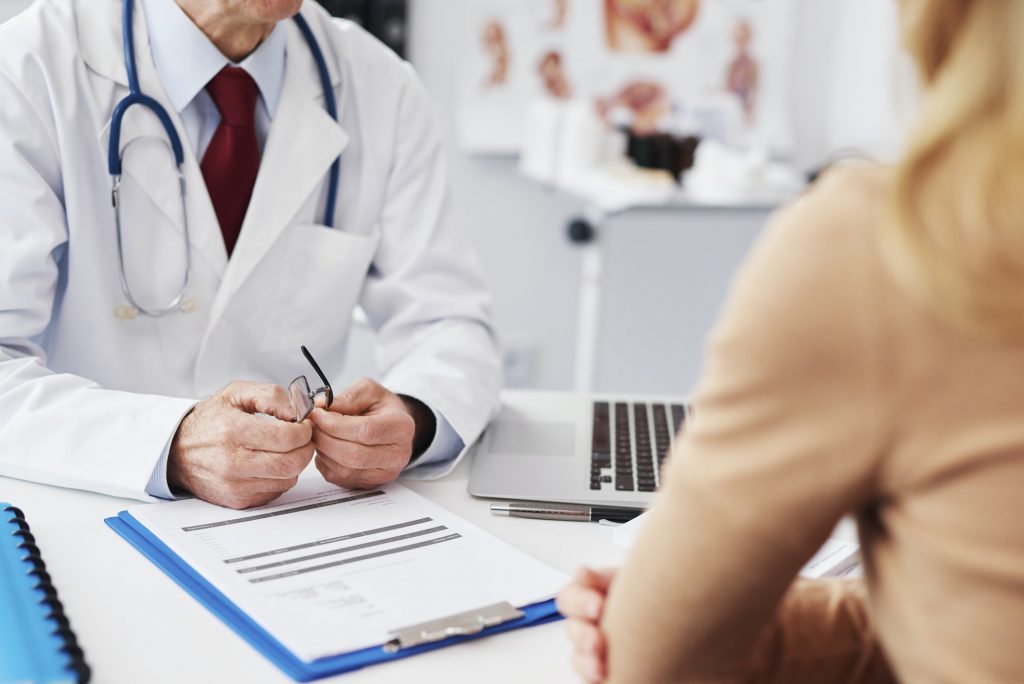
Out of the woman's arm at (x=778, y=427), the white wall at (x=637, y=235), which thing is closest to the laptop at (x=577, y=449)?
the woman's arm at (x=778, y=427)

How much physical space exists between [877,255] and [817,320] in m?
0.04

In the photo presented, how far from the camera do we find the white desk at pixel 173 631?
66cm

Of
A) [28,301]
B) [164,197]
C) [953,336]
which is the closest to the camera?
[953,336]

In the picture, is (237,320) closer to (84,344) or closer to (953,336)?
(84,344)

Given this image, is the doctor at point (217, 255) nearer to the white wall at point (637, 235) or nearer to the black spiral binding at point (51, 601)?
the black spiral binding at point (51, 601)

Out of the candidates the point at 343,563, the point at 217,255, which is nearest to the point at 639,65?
the point at 217,255

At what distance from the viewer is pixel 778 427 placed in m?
0.45

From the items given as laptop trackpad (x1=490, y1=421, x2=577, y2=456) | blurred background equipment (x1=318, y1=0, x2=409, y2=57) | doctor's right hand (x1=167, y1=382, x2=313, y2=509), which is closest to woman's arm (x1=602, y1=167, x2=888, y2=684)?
doctor's right hand (x1=167, y1=382, x2=313, y2=509)

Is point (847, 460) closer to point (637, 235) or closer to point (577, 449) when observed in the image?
point (577, 449)

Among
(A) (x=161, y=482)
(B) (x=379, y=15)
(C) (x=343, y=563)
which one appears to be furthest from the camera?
(B) (x=379, y=15)

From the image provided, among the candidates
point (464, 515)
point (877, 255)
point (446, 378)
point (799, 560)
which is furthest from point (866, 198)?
point (446, 378)

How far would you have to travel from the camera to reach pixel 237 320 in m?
1.29

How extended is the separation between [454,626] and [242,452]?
282 mm

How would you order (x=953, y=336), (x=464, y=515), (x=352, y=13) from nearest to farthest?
1. (x=953, y=336)
2. (x=464, y=515)
3. (x=352, y=13)
